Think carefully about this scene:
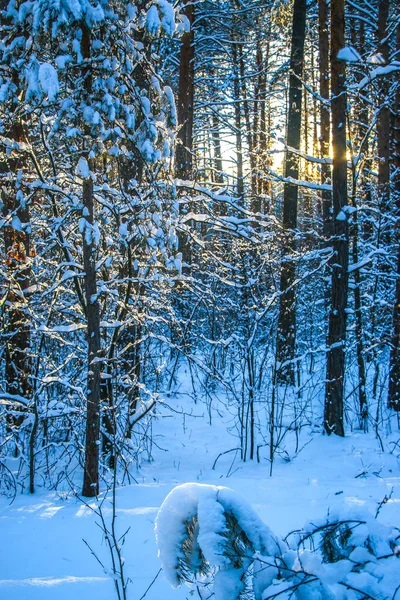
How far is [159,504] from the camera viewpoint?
14.8 feet

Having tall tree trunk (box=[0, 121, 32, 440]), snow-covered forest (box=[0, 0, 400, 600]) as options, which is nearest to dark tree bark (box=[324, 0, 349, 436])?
snow-covered forest (box=[0, 0, 400, 600])

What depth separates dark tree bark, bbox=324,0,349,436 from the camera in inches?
269

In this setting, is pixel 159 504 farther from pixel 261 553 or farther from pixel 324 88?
pixel 324 88

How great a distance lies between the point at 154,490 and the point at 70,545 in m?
1.45

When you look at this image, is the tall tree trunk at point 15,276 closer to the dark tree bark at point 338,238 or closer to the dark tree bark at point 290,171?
the dark tree bark at point 338,238

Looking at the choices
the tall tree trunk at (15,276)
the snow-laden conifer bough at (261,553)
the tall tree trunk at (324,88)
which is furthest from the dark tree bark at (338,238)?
the snow-laden conifer bough at (261,553)

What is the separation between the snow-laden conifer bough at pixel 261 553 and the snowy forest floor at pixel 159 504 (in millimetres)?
185

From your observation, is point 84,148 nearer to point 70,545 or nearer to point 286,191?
point 70,545

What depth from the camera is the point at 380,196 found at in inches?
328

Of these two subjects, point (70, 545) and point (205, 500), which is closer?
point (205, 500)

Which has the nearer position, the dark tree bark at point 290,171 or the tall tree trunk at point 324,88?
the dark tree bark at point 290,171

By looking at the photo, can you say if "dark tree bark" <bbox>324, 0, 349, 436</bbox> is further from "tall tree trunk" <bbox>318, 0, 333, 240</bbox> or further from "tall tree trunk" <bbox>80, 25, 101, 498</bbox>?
"tall tree trunk" <bbox>80, 25, 101, 498</bbox>

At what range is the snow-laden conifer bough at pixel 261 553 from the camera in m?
1.53

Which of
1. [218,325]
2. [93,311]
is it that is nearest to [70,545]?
[93,311]
